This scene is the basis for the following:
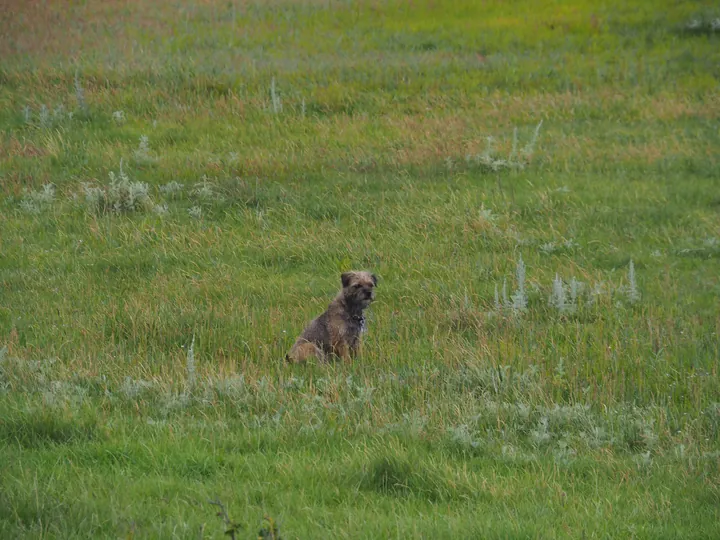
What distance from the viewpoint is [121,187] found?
15.7 m

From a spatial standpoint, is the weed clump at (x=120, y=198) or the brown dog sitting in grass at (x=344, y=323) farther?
the weed clump at (x=120, y=198)

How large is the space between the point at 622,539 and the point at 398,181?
462 inches

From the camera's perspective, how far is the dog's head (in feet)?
32.7

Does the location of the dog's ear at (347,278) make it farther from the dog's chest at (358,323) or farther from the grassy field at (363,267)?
the grassy field at (363,267)

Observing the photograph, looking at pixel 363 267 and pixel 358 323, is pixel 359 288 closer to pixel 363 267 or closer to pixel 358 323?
pixel 358 323

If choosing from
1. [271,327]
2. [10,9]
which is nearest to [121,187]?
[271,327]

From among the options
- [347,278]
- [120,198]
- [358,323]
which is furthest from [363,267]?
[120,198]

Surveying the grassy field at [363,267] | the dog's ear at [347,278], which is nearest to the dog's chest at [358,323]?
the grassy field at [363,267]

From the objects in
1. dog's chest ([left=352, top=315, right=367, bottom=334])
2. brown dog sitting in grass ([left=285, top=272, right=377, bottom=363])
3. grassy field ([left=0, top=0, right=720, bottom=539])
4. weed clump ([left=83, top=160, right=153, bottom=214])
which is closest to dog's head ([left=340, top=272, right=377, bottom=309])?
brown dog sitting in grass ([left=285, top=272, right=377, bottom=363])

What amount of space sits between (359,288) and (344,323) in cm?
39

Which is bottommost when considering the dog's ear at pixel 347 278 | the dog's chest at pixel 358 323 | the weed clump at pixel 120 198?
the dog's chest at pixel 358 323

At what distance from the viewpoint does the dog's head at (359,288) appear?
9961mm

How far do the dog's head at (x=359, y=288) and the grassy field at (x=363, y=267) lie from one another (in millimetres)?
497

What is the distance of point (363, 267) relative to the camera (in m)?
13.3
